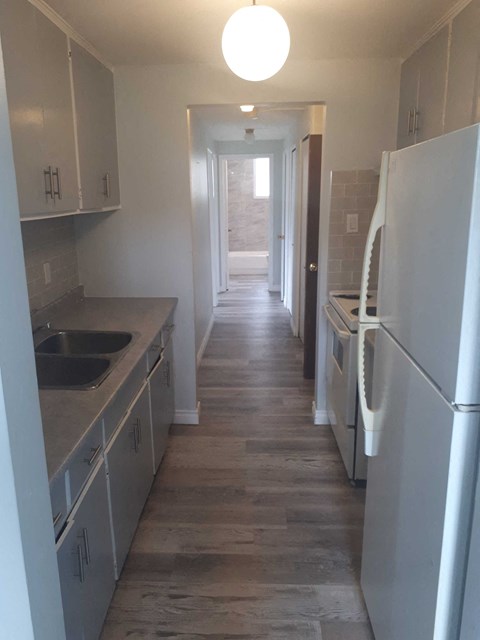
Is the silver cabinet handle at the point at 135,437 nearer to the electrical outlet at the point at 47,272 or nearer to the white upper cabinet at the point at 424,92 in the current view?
the electrical outlet at the point at 47,272

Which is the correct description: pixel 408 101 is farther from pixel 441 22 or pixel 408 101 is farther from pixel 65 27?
pixel 65 27

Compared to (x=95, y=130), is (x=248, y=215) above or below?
below

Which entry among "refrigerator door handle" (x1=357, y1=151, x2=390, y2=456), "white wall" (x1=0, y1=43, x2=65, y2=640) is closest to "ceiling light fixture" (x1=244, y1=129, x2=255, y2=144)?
"refrigerator door handle" (x1=357, y1=151, x2=390, y2=456)

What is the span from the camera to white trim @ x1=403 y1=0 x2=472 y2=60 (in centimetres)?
205

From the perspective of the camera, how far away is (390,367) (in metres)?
1.49

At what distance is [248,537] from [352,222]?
1.96 m

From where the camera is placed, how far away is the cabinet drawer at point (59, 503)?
1346 millimetres

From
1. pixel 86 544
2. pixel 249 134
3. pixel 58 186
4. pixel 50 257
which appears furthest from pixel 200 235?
pixel 86 544

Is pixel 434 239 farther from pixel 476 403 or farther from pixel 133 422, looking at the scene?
pixel 133 422

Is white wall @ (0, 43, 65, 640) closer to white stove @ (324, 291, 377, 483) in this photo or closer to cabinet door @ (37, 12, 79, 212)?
cabinet door @ (37, 12, 79, 212)

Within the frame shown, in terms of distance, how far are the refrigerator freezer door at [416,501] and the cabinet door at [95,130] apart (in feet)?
5.52

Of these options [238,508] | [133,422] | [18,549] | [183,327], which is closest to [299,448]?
[238,508]

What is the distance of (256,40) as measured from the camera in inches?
68.5

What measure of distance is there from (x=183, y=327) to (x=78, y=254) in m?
0.82
